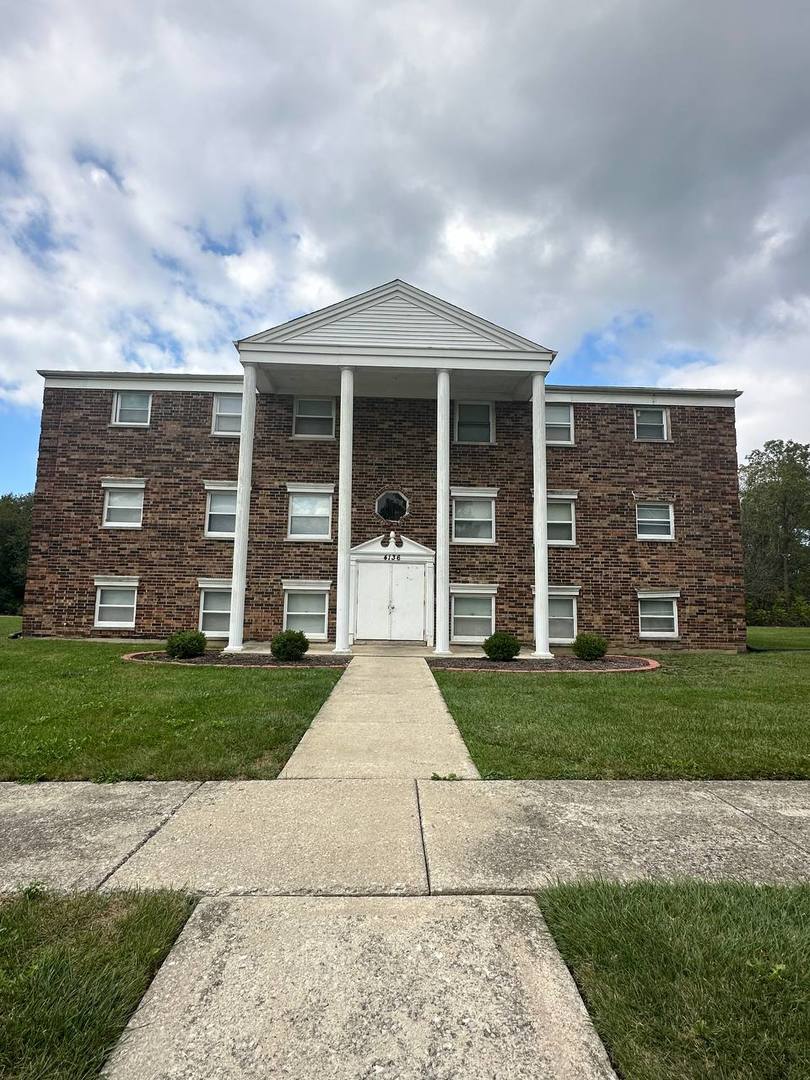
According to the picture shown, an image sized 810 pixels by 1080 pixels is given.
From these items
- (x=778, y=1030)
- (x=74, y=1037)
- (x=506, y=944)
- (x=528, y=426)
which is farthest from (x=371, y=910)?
(x=528, y=426)

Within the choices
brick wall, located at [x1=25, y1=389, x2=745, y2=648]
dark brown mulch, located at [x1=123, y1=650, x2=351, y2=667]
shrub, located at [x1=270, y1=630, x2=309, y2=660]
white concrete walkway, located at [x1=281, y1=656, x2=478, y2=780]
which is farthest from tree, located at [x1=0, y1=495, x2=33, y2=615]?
white concrete walkway, located at [x1=281, y1=656, x2=478, y2=780]

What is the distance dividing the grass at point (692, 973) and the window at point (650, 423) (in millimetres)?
17583

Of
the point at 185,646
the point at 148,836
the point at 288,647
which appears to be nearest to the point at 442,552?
the point at 288,647

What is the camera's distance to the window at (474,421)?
18.8 metres

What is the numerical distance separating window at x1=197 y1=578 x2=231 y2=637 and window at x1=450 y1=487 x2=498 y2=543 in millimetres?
7059

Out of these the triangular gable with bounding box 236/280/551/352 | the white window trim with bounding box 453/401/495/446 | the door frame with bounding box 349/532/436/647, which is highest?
the triangular gable with bounding box 236/280/551/352

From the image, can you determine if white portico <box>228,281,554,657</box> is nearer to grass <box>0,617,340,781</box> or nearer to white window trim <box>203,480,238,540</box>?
→ white window trim <box>203,480,238,540</box>

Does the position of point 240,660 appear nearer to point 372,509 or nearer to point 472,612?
point 372,509

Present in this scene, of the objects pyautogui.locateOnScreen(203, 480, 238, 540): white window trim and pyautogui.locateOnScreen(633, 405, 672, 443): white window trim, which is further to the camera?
pyautogui.locateOnScreen(633, 405, 672, 443): white window trim

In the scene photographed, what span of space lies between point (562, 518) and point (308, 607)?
8.15m

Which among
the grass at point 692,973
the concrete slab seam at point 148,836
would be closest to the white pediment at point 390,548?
the concrete slab seam at point 148,836

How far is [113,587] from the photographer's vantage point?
705 inches

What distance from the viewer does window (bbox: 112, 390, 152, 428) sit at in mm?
18625

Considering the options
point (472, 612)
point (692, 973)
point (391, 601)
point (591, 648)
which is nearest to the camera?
point (692, 973)
